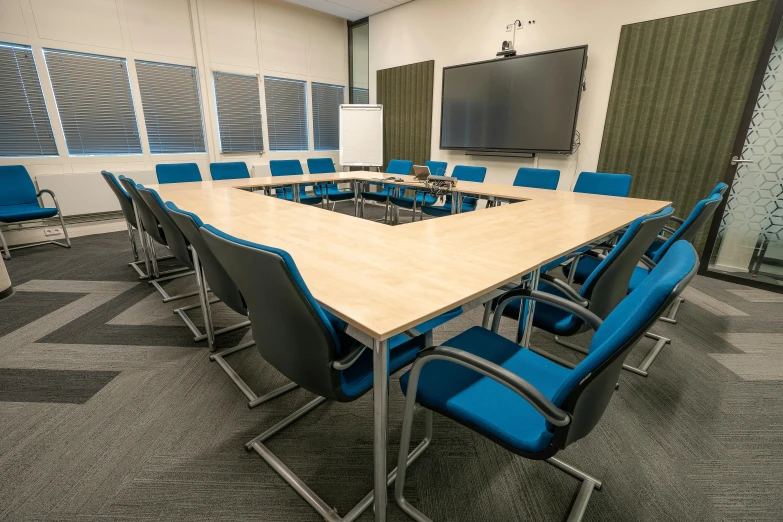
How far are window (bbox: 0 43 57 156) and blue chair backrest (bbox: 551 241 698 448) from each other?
6.05 metres

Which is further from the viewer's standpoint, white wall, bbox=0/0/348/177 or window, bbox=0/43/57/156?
white wall, bbox=0/0/348/177

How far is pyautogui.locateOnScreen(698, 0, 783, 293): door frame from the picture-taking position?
2.95 metres

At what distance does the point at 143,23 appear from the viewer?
4688 millimetres

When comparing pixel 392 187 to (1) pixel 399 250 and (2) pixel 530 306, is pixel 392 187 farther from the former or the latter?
(2) pixel 530 306

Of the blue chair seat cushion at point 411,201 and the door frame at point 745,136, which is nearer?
the door frame at point 745,136

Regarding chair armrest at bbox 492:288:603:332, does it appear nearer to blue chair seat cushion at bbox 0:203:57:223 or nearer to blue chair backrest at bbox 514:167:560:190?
blue chair backrest at bbox 514:167:560:190

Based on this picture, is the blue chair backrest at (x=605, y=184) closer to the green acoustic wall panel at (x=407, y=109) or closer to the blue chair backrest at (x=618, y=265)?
the blue chair backrest at (x=618, y=265)

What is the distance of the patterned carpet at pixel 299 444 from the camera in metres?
1.26

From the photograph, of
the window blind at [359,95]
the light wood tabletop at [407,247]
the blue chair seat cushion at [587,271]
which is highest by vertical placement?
the window blind at [359,95]

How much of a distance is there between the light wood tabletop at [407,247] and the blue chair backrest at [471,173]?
1829 mm

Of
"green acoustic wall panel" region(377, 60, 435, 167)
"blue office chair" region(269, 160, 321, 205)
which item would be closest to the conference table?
"blue office chair" region(269, 160, 321, 205)

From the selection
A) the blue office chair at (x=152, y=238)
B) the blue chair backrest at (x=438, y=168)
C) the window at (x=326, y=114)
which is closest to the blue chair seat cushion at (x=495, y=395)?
the blue office chair at (x=152, y=238)

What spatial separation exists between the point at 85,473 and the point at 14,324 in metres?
1.85

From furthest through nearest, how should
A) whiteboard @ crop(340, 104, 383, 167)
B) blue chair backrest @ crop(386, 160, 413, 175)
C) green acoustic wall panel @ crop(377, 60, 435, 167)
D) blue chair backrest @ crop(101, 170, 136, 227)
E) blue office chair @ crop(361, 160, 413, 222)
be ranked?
whiteboard @ crop(340, 104, 383, 167) → green acoustic wall panel @ crop(377, 60, 435, 167) → blue chair backrest @ crop(386, 160, 413, 175) → blue office chair @ crop(361, 160, 413, 222) → blue chair backrest @ crop(101, 170, 136, 227)
